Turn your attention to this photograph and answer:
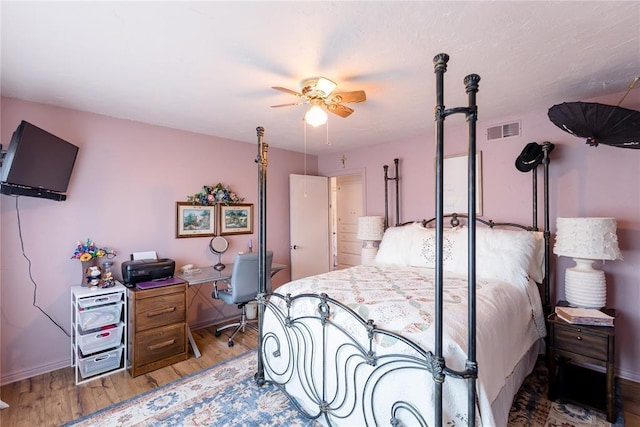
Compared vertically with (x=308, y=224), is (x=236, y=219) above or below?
above

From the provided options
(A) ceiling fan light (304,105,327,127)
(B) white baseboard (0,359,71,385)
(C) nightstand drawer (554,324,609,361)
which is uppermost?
(A) ceiling fan light (304,105,327,127)

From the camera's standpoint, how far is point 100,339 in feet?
7.93

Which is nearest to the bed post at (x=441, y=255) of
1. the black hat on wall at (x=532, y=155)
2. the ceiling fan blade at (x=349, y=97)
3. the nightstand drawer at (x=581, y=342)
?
the ceiling fan blade at (x=349, y=97)

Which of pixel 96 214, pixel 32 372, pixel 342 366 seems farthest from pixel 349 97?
pixel 32 372

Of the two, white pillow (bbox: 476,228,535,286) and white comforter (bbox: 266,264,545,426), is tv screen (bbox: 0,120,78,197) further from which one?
white pillow (bbox: 476,228,535,286)

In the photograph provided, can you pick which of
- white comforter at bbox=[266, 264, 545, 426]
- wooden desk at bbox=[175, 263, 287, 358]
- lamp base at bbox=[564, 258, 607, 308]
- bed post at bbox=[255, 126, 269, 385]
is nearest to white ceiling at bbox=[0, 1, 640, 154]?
bed post at bbox=[255, 126, 269, 385]

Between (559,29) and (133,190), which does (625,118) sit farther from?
(133,190)

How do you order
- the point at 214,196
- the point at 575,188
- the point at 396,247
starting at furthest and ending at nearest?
the point at 214,196, the point at 396,247, the point at 575,188

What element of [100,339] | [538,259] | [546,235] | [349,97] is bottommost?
[100,339]

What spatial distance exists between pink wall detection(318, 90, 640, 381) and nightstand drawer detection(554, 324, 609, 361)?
748 millimetres

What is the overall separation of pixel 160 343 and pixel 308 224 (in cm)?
244

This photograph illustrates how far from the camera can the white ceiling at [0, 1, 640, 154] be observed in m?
1.39

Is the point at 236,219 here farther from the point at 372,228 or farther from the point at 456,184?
the point at 456,184

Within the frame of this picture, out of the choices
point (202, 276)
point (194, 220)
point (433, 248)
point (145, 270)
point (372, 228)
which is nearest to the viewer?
point (145, 270)
